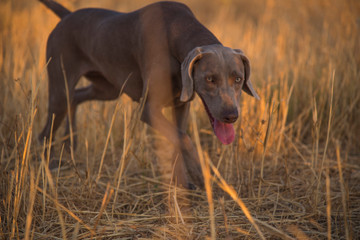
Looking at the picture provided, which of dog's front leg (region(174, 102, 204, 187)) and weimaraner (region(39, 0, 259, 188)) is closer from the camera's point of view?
weimaraner (region(39, 0, 259, 188))

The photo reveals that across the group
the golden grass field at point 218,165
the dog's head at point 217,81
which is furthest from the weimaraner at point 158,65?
the golden grass field at point 218,165

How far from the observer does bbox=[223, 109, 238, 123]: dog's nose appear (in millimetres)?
2238

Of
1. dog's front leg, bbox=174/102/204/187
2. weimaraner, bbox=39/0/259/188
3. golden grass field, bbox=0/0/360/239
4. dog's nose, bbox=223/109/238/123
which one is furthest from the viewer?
dog's front leg, bbox=174/102/204/187

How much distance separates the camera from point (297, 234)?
2115 millimetres

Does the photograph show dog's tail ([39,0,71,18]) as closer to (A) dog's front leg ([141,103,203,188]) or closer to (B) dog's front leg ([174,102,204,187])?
(A) dog's front leg ([141,103,203,188])

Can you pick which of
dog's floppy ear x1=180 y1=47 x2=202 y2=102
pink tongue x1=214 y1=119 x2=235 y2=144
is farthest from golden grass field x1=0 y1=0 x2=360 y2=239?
dog's floppy ear x1=180 y1=47 x2=202 y2=102

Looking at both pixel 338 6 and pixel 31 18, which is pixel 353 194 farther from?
pixel 31 18

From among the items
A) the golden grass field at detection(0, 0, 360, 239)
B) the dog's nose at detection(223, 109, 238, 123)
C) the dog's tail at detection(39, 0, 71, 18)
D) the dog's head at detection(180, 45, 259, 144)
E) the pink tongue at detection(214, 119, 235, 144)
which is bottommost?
the golden grass field at detection(0, 0, 360, 239)

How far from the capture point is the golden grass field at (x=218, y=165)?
6.97 feet

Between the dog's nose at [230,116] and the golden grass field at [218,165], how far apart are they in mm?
316

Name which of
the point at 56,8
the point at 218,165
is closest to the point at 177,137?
the point at 218,165

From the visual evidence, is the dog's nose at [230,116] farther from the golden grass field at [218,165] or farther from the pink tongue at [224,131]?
the golden grass field at [218,165]

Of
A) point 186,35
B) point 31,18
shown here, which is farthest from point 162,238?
point 31,18

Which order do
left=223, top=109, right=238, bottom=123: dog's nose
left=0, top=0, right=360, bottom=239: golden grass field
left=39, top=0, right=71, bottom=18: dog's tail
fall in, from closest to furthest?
left=0, top=0, right=360, bottom=239: golden grass field → left=223, top=109, right=238, bottom=123: dog's nose → left=39, top=0, right=71, bottom=18: dog's tail
